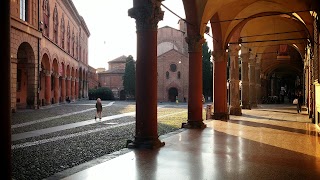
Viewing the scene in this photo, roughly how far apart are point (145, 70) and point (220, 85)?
27.2 ft

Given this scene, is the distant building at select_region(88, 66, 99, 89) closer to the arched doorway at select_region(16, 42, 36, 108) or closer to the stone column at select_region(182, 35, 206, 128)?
the arched doorway at select_region(16, 42, 36, 108)

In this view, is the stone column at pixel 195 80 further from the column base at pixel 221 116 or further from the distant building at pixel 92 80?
the distant building at pixel 92 80

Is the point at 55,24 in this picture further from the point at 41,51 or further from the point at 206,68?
the point at 206,68

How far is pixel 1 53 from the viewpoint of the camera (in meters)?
3.33

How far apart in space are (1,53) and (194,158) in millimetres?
4132

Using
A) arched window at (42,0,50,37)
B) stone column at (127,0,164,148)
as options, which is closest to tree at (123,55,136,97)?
arched window at (42,0,50,37)

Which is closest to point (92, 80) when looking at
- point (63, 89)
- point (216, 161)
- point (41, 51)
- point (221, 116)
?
point (63, 89)

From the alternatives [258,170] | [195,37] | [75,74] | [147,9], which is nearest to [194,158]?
[258,170]

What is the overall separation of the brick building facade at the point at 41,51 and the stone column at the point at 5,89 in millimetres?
18000

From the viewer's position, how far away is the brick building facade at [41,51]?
21.6m

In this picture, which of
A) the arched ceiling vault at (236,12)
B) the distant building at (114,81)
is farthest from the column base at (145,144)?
the distant building at (114,81)

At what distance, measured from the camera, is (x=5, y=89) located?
3.39m

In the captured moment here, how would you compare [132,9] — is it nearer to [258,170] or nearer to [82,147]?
[82,147]

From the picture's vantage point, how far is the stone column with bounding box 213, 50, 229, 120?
15.1m
